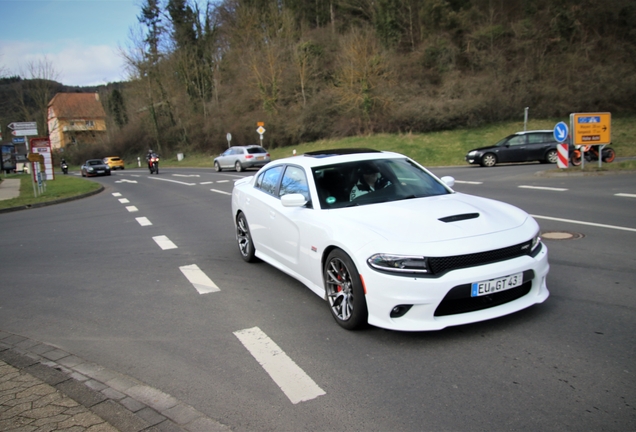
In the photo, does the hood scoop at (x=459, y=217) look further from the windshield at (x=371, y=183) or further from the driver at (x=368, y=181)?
the driver at (x=368, y=181)

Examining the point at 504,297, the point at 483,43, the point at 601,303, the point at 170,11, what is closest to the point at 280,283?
the point at 504,297

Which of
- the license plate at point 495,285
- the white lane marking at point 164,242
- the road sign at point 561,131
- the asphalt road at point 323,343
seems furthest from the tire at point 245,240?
the road sign at point 561,131

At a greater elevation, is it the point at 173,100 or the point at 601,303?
the point at 173,100

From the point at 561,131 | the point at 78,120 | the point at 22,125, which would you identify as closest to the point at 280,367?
the point at 561,131

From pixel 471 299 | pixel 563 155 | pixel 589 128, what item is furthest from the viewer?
pixel 563 155

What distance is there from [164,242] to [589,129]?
46.8 ft

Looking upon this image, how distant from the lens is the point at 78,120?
77625mm

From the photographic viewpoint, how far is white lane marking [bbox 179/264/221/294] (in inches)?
252

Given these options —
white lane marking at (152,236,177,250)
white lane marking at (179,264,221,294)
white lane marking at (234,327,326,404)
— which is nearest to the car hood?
white lane marking at (234,327,326,404)

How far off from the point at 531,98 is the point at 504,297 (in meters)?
35.8

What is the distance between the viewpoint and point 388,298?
13.8 feet

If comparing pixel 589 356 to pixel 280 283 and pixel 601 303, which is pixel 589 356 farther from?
pixel 280 283

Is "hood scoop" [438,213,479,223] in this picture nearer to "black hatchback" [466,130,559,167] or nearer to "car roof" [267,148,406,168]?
"car roof" [267,148,406,168]

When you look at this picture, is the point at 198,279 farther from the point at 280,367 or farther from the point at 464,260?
the point at 464,260
